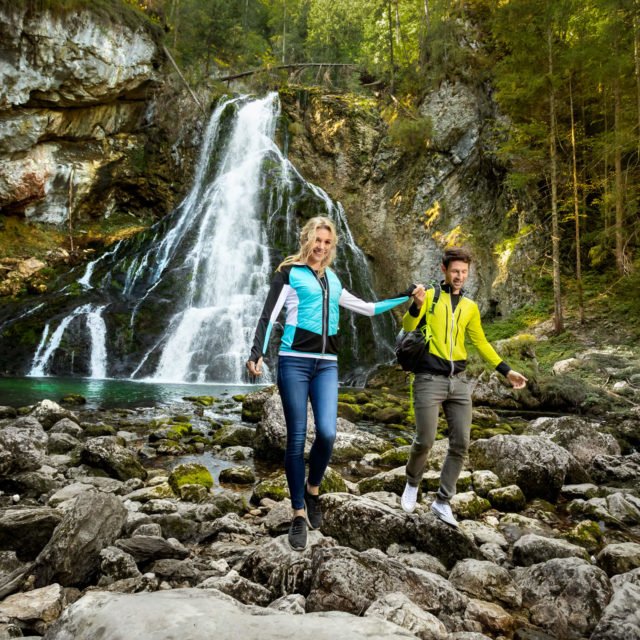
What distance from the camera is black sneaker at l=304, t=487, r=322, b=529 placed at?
3.41 meters

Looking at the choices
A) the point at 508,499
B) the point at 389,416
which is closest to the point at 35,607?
the point at 508,499

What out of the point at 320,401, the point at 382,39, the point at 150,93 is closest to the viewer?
the point at 320,401

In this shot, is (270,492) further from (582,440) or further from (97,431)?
(582,440)

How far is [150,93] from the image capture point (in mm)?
25125

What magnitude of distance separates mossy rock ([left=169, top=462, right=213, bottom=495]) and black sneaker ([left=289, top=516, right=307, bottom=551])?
2.19 m

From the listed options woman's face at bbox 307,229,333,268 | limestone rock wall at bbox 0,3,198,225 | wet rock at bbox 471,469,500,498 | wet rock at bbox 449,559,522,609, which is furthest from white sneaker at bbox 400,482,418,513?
limestone rock wall at bbox 0,3,198,225

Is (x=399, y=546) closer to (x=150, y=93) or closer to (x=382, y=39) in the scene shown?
(x=150, y=93)

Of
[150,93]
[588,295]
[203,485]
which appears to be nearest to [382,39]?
[150,93]

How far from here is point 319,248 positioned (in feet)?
11.3

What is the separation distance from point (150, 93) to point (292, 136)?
7424 millimetres

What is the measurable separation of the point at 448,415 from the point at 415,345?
62cm

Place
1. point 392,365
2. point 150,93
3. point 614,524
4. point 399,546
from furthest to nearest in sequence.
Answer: point 150,93 → point 392,365 → point 614,524 → point 399,546

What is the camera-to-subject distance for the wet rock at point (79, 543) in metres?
2.97

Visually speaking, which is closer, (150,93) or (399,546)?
(399,546)
